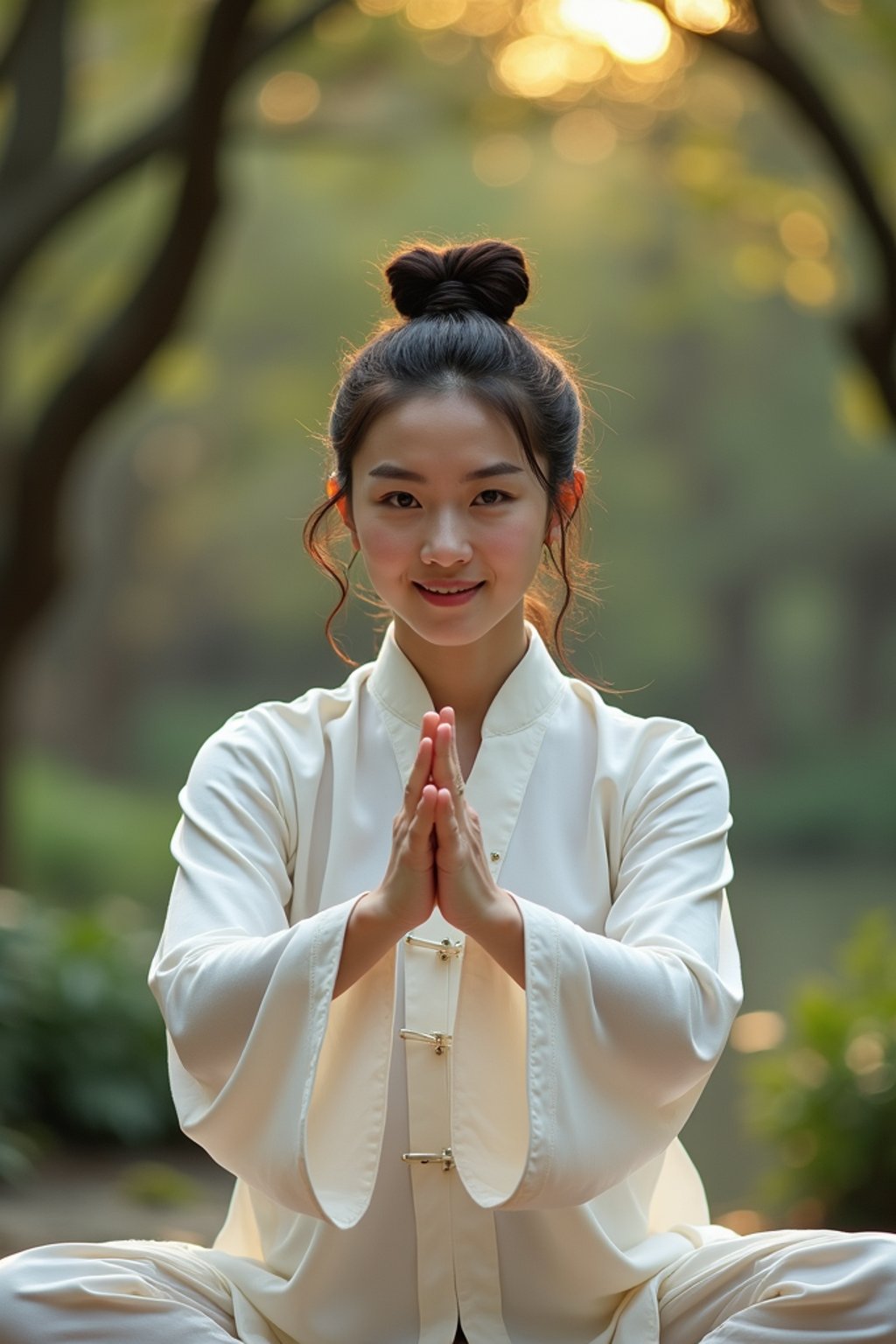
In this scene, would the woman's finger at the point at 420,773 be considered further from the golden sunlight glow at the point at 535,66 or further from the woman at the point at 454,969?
the golden sunlight glow at the point at 535,66

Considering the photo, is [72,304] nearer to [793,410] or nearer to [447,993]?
[447,993]

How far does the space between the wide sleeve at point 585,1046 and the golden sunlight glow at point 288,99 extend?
700 cm

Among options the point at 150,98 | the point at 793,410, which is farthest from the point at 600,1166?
the point at 793,410

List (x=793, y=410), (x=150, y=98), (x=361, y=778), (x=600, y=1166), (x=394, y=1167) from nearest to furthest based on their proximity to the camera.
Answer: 1. (x=600, y=1166)
2. (x=394, y=1167)
3. (x=361, y=778)
4. (x=150, y=98)
5. (x=793, y=410)

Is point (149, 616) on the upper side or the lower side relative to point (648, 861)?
upper

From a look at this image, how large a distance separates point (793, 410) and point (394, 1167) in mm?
19619

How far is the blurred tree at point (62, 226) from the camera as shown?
6.18 m

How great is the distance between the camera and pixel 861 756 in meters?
21.6

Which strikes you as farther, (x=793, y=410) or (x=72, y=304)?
(x=793, y=410)

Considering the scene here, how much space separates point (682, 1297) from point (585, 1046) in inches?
17.2

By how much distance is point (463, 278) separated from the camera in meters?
2.77

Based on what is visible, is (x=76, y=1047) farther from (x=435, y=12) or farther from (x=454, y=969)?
(x=435, y=12)

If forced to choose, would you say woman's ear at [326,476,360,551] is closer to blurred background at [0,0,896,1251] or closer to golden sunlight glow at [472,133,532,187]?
blurred background at [0,0,896,1251]

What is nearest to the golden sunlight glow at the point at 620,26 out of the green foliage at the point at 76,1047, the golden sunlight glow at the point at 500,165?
the green foliage at the point at 76,1047
